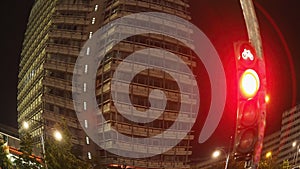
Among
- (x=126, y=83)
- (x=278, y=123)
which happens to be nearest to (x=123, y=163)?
(x=126, y=83)

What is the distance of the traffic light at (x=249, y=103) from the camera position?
149 inches

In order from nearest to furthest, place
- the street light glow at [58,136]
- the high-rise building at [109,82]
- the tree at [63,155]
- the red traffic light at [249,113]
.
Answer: the red traffic light at [249,113], the tree at [63,155], the high-rise building at [109,82], the street light glow at [58,136]

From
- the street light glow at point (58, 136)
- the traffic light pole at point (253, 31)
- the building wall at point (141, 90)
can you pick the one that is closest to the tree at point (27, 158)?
the street light glow at point (58, 136)

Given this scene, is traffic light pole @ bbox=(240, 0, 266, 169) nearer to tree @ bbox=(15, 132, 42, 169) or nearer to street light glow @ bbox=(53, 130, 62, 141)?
street light glow @ bbox=(53, 130, 62, 141)

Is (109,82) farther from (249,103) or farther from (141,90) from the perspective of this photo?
(249,103)

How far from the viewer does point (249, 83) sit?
387cm

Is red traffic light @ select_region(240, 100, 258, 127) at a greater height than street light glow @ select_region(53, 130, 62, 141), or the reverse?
street light glow @ select_region(53, 130, 62, 141)

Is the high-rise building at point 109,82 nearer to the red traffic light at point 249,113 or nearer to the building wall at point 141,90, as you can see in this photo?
the building wall at point 141,90

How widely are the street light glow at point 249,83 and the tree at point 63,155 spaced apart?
818cm

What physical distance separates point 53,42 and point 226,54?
1309 cm

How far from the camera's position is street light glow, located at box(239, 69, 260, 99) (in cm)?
380

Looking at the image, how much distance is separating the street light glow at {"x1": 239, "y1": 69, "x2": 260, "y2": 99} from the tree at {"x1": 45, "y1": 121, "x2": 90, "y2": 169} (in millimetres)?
8176

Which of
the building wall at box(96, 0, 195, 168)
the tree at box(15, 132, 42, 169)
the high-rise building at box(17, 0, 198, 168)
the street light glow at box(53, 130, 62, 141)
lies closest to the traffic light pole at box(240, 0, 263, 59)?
the high-rise building at box(17, 0, 198, 168)

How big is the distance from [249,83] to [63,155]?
27.8 ft
